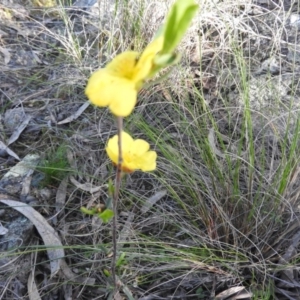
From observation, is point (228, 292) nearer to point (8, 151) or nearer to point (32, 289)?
point (32, 289)

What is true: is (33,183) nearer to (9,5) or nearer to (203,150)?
(203,150)

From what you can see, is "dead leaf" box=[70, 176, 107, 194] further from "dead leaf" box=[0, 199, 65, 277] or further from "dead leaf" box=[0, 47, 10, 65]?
"dead leaf" box=[0, 47, 10, 65]

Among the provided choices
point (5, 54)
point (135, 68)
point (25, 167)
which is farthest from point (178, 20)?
point (5, 54)

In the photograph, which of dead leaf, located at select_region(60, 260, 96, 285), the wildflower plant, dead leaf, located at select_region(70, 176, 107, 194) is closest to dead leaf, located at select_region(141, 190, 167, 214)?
dead leaf, located at select_region(70, 176, 107, 194)

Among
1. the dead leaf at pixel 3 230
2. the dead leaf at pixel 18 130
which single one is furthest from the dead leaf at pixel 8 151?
the dead leaf at pixel 3 230

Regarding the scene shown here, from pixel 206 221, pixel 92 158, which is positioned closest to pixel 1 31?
pixel 92 158
